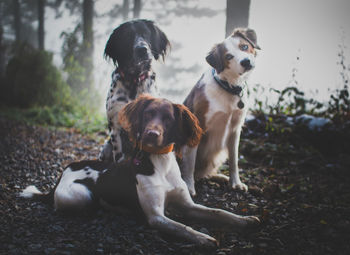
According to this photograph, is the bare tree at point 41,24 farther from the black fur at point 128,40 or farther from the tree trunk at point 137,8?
the black fur at point 128,40

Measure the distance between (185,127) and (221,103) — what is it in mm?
663

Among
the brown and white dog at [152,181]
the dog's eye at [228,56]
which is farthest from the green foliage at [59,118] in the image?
the dog's eye at [228,56]

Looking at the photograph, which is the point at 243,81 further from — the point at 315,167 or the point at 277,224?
the point at 315,167

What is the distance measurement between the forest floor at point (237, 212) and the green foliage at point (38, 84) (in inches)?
190

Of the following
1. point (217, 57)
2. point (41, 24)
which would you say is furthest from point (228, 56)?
point (41, 24)

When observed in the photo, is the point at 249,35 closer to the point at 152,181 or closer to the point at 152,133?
the point at 152,133

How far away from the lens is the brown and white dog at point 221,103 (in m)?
2.84

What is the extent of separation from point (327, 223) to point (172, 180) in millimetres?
1329

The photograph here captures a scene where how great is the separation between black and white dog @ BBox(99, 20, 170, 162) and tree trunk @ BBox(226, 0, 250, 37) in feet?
6.17

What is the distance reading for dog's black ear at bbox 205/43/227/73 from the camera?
2.88 meters

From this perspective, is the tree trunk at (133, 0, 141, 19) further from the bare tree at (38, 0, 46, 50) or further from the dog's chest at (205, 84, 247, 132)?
the dog's chest at (205, 84, 247, 132)

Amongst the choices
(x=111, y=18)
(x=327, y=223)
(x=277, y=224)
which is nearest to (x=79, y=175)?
(x=277, y=224)

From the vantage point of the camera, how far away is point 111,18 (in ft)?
35.5

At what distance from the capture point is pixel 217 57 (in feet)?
9.48
